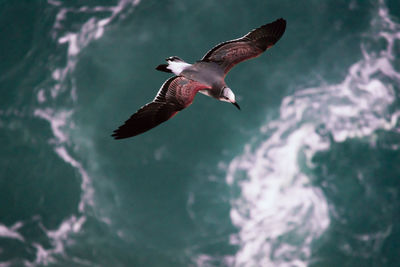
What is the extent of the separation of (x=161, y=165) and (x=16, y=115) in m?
10.3

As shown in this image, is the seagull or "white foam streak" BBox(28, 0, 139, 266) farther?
"white foam streak" BBox(28, 0, 139, 266)

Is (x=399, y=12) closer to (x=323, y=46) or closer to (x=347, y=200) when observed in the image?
(x=323, y=46)

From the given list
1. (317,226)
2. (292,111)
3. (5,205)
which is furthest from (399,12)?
(5,205)

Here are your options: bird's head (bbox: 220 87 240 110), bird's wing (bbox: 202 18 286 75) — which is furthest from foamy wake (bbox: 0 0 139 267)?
bird's head (bbox: 220 87 240 110)

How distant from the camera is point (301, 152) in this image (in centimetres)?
2627

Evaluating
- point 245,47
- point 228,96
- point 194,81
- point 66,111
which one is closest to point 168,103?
point 194,81

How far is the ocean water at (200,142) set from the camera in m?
23.3

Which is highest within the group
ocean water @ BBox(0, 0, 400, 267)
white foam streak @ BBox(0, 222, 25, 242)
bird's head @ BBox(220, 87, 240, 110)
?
ocean water @ BBox(0, 0, 400, 267)

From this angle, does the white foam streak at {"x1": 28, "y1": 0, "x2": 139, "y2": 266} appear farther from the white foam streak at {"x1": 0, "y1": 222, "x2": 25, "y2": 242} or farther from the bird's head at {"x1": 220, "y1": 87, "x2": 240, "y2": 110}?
the bird's head at {"x1": 220, "y1": 87, "x2": 240, "y2": 110}

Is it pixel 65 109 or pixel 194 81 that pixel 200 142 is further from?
pixel 194 81

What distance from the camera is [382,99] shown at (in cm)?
2500

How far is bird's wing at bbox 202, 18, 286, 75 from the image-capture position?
35.3 ft

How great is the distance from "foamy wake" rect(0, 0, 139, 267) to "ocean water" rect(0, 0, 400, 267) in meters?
0.09

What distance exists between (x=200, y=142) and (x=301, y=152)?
7.00 metres
